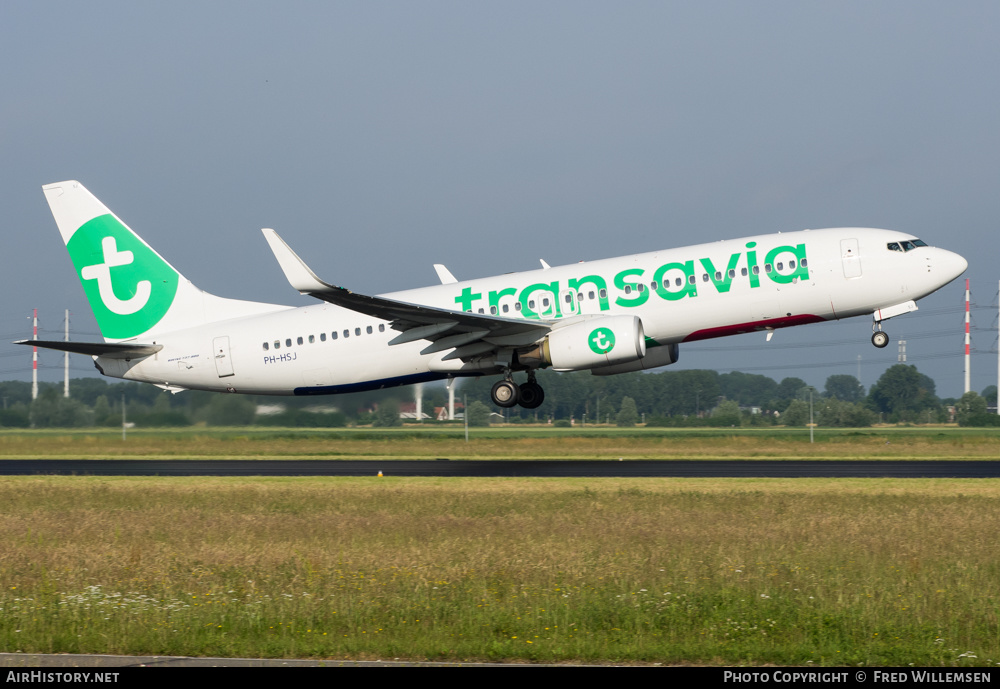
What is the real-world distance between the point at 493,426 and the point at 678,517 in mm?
53471

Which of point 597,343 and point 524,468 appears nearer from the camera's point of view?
point 597,343

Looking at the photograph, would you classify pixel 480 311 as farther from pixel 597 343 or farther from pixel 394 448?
pixel 394 448

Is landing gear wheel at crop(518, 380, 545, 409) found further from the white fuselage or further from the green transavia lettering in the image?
the green transavia lettering

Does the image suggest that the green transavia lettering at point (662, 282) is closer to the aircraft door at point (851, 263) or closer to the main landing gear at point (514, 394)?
the aircraft door at point (851, 263)

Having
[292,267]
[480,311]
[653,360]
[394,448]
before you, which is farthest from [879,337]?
[394,448]

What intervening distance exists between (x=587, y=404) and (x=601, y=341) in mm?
73027

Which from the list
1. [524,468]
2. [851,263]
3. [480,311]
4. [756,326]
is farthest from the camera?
[524,468]

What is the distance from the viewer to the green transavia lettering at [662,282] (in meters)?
29.2

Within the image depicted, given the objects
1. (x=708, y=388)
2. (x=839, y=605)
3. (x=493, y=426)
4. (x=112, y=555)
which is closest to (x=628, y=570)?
(x=839, y=605)

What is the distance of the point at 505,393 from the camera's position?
109 ft

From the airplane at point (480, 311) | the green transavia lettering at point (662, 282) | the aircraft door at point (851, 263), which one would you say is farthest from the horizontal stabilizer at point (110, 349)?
the aircraft door at point (851, 263)

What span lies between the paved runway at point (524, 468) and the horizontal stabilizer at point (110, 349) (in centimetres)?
384

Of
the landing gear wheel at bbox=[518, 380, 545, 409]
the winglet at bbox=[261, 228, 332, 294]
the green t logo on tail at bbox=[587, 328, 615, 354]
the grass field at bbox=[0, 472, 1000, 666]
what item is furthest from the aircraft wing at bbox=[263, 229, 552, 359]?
the grass field at bbox=[0, 472, 1000, 666]
